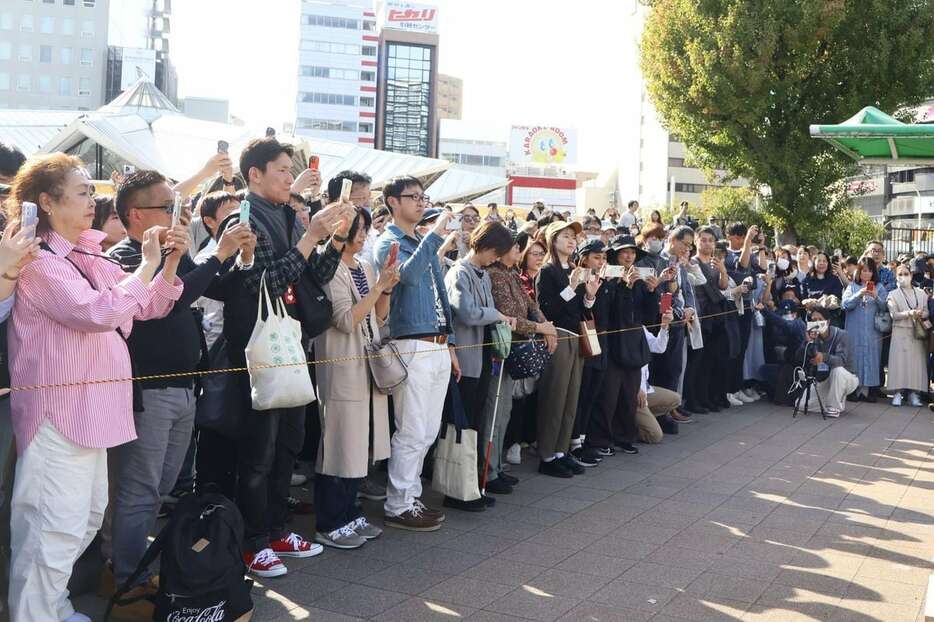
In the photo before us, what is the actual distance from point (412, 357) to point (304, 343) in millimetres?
860

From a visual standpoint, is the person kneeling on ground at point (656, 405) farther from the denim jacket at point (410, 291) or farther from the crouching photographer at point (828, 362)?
the denim jacket at point (410, 291)

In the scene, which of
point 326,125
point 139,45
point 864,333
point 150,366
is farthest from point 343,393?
point 326,125

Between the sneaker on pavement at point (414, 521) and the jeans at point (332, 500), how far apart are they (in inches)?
16.8

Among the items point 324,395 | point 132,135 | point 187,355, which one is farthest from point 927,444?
point 132,135

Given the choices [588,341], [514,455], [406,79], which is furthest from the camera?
[406,79]

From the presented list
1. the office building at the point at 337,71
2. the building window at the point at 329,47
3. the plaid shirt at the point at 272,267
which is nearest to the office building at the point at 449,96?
the office building at the point at 337,71

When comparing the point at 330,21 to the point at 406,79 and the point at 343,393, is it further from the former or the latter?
the point at 343,393

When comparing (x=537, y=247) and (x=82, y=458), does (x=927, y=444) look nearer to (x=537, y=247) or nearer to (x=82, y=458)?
(x=537, y=247)

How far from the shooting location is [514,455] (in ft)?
26.0

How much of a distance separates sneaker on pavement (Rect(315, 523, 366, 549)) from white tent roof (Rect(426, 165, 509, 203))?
4565cm

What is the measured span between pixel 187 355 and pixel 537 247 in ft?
12.4

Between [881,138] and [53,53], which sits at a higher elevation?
[53,53]

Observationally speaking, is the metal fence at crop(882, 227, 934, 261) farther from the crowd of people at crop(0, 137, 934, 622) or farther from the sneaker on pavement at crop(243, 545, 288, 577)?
the sneaker on pavement at crop(243, 545, 288, 577)

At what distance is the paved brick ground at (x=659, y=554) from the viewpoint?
14.9 ft
